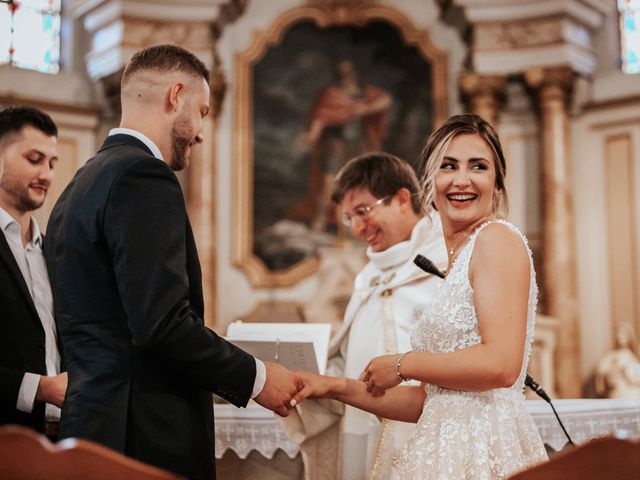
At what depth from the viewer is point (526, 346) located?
2504 mm

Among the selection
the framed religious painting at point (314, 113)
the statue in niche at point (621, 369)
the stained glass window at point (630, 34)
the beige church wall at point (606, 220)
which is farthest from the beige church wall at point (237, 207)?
the statue in niche at point (621, 369)

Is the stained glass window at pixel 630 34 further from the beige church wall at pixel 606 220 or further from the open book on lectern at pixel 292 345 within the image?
the open book on lectern at pixel 292 345

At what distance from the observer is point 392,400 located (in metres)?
2.85

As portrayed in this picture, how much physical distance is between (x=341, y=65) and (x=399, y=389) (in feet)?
27.1

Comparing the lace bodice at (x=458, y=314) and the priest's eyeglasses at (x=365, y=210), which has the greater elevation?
the priest's eyeglasses at (x=365, y=210)

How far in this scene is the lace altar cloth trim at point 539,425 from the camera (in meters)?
3.70

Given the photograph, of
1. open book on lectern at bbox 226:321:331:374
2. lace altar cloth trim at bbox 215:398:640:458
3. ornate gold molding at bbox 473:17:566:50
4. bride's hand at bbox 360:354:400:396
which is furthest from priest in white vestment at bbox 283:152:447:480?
ornate gold molding at bbox 473:17:566:50

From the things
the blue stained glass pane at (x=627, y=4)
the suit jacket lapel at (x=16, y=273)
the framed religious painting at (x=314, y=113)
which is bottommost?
the suit jacket lapel at (x=16, y=273)

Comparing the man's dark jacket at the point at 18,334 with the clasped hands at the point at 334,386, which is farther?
the man's dark jacket at the point at 18,334

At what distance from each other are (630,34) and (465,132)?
352 inches

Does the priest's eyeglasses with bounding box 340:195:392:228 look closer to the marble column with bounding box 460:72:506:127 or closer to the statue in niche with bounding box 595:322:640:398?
the statue in niche with bounding box 595:322:640:398

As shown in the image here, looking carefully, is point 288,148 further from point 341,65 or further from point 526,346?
point 526,346

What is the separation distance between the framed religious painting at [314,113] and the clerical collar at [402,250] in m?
6.31

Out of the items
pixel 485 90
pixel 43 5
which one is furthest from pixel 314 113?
pixel 43 5
